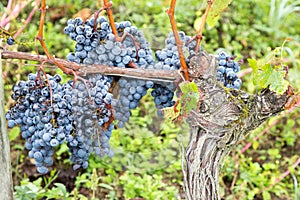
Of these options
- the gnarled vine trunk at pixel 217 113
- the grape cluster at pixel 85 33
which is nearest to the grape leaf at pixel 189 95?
the gnarled vine trunk at pixel 217 113

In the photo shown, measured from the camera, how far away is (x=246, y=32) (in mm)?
3918

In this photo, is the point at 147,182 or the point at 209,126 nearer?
the point at 209,126

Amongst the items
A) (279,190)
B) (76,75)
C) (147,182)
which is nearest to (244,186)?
(279,190)

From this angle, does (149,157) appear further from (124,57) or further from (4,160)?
(4,160)

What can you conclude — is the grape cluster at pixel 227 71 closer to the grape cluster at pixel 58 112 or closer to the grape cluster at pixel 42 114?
the grape cluster at pixel 58 112

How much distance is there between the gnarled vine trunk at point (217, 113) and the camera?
5.30ft

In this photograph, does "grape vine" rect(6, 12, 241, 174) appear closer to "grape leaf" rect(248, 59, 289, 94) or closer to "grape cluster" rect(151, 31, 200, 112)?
"grape cluster" rect(151, 31, 200, 112)

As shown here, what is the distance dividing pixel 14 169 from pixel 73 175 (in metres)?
0.31

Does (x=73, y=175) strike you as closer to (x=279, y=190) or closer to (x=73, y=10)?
(x=279, y=190)

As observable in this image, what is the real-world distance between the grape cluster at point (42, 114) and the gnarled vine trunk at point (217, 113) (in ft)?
1.32

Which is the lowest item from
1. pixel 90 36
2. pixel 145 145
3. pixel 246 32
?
pixel 145 145

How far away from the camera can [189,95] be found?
1562 millimetres

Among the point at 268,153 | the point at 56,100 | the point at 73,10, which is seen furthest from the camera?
the point at 73,10

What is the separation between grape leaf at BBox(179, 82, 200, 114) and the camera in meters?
Result: 1.55
